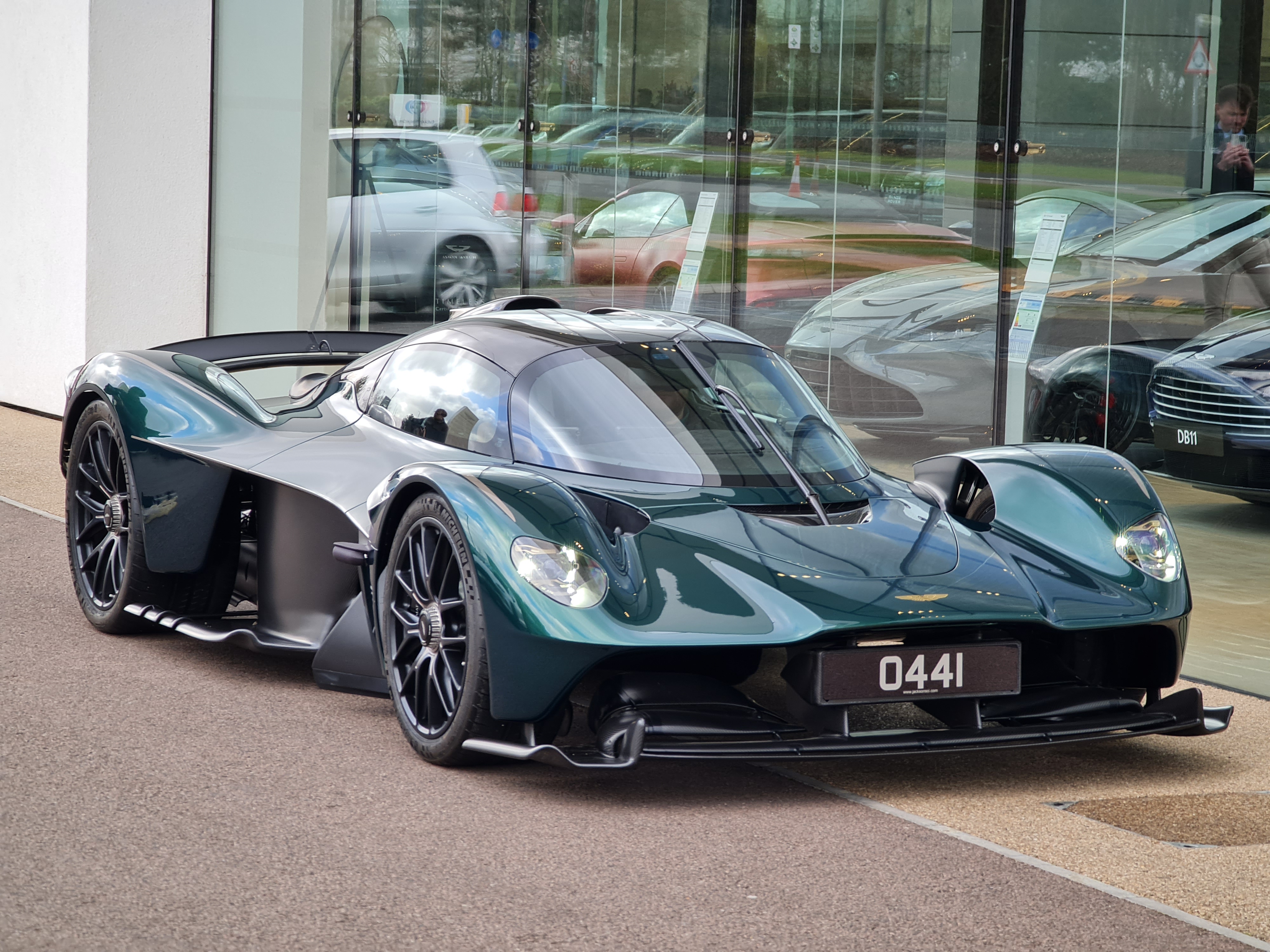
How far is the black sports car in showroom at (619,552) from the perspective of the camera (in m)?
3.99

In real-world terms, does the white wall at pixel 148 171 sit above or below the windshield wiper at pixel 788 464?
above

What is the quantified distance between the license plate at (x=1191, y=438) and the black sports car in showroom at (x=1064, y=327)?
0.09 meters

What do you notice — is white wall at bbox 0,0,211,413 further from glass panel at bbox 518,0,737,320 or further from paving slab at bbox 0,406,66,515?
glass panel at bbox 518,0,737,320

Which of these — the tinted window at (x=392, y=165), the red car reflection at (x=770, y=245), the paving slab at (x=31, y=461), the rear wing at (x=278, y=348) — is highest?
the tinted window at (x=392, y=165)

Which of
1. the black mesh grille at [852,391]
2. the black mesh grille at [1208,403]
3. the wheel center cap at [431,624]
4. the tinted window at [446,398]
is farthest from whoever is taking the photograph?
the black mesh grille at [852,391]

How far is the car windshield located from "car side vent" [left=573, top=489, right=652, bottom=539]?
8.3 inches

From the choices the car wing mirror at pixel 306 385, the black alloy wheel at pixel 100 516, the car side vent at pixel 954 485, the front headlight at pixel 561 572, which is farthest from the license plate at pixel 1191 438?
the black alloy wheel at pixel 100 516

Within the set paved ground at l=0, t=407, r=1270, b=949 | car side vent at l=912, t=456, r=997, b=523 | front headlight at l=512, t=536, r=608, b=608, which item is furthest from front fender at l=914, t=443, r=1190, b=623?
front headlight at l=512, t=536, r=608, b=608

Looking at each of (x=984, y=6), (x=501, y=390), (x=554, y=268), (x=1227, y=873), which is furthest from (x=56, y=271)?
(x=1227, y=873)

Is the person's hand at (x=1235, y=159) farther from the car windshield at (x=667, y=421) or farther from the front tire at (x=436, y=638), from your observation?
the front tire at (x=436, y=638)

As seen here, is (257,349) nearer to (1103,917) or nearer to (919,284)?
Result: (919,284)

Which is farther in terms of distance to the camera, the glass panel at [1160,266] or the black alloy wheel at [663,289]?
the black alloy wheel at [663,289]

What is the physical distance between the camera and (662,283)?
1023 cm

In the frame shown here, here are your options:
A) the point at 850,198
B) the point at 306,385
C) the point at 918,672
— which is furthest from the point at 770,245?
the point at 918,672
